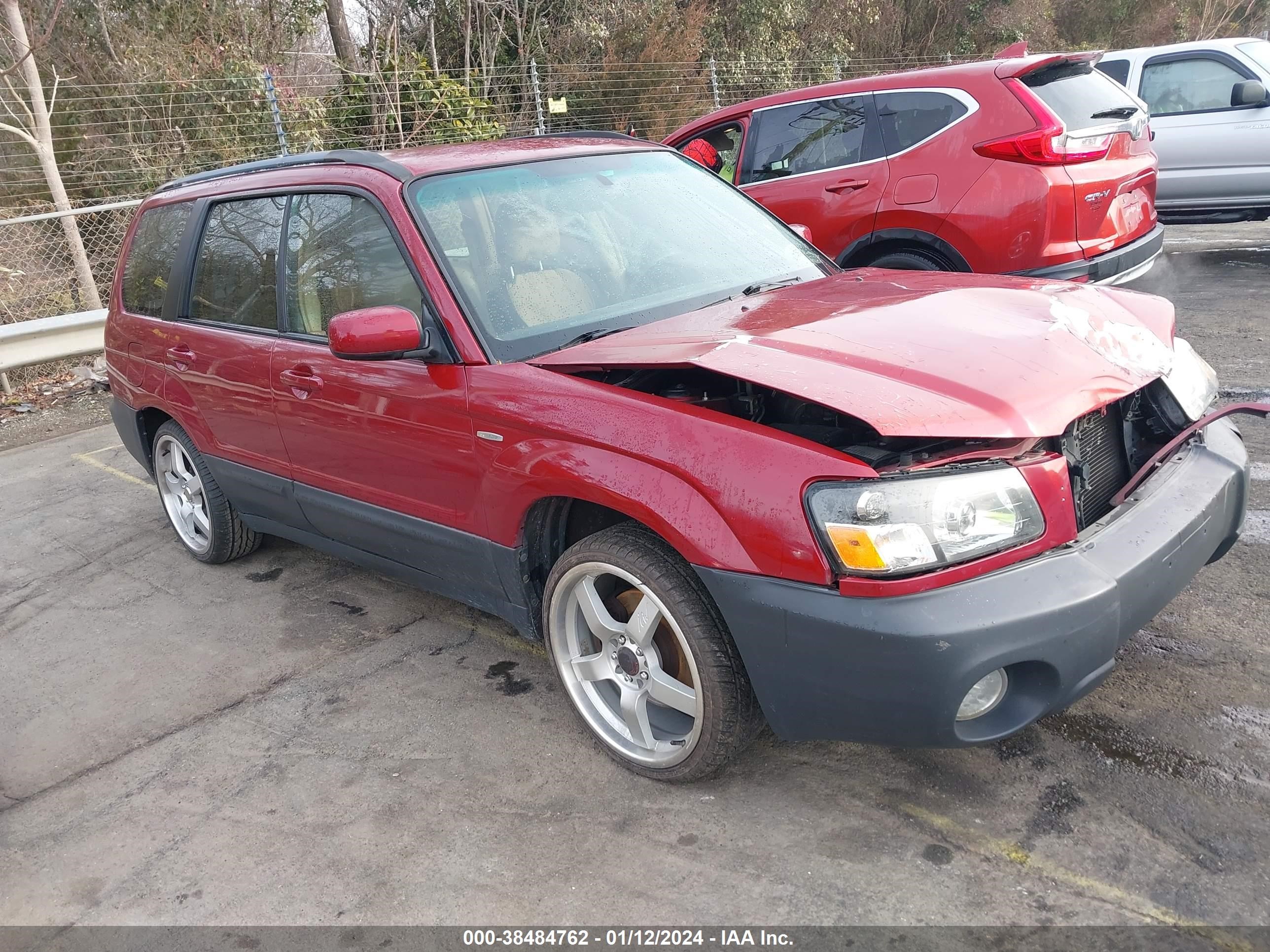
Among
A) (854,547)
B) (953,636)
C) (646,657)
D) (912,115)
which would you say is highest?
(912,115)

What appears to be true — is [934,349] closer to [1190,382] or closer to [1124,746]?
[1190,382]

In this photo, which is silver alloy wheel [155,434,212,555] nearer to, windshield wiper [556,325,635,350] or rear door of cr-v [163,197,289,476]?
rear door of cr-v [163,197,289,476]

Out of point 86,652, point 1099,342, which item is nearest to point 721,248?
point 1099,342

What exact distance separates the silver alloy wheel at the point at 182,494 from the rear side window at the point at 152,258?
670 millimetres

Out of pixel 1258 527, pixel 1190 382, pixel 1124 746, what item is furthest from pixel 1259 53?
pixel 1124 746

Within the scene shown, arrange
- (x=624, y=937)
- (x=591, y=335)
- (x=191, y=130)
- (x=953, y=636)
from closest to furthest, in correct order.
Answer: (x=953, y=636) < (x=624, y=937) < (x=591, y=335) < (x=191, y=130)

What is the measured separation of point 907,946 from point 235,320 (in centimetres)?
344

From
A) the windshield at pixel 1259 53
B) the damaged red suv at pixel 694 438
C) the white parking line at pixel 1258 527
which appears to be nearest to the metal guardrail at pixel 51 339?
the damaged red suv at pixel 694 438

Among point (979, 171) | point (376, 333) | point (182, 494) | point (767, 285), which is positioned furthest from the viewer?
point (979, 171)

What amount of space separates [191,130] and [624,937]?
38.3 ft

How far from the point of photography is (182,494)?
17.0 feet

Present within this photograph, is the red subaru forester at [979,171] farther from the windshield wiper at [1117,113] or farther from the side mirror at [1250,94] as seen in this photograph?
the side mirror at [1250,94]

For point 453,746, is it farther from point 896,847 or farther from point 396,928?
point 896,847

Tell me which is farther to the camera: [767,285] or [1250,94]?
[1250,94]
